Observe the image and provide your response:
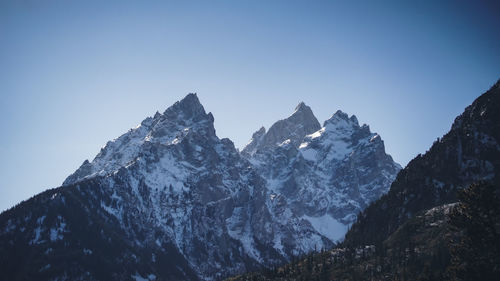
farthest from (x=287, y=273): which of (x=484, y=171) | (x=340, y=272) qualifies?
(x=484, y=171)

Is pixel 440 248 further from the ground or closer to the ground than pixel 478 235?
further from the ground

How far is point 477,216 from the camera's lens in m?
66.1

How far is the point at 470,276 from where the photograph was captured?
6662 centimetres

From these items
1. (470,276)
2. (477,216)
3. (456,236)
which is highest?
(456,236)

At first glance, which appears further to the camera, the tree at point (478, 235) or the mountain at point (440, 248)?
the mountain at point (440, 248)

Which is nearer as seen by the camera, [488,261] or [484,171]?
[488,261]

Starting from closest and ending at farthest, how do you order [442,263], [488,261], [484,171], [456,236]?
[488,261] < [442,263] < [456,236] < [484,171]

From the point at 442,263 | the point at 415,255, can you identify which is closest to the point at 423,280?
the point at 442,263

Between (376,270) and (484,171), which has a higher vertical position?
(484,171)

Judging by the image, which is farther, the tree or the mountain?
the mountain

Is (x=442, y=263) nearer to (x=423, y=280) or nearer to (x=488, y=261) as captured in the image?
Result: (x=423, y=280)

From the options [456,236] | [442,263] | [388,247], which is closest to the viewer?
[442,263]

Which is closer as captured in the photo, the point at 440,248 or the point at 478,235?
the point at 478,235

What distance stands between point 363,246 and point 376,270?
36.9 m
